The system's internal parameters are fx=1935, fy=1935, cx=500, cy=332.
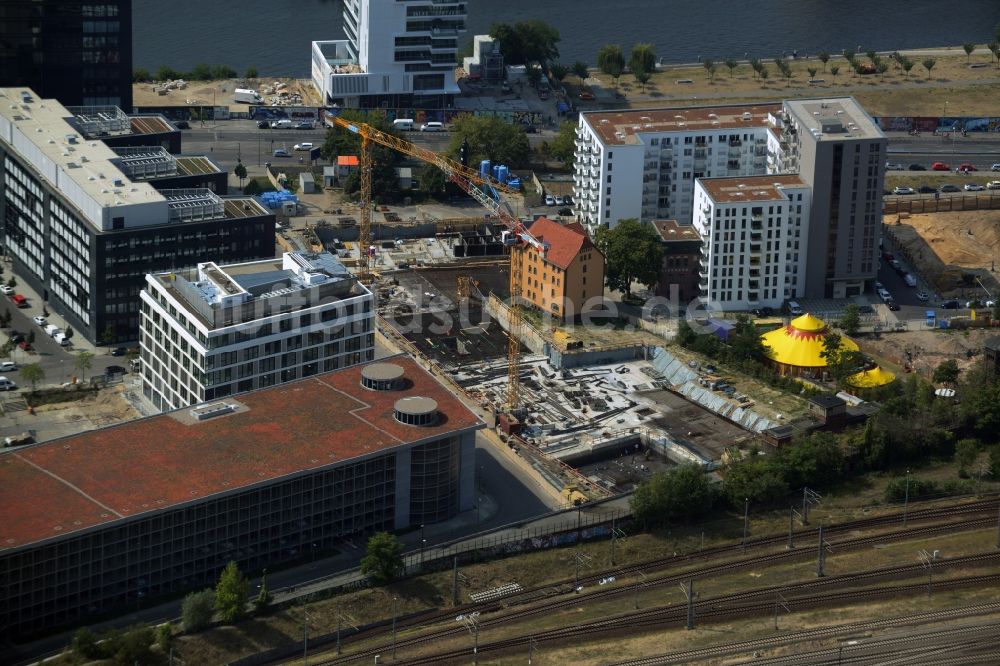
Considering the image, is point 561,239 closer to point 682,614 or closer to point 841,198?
point 841,198

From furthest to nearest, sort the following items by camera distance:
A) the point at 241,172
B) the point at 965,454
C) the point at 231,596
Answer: the point at 241,172
the point at 965,454
the point at 231,596

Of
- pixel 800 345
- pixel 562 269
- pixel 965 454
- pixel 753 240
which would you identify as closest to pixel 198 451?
pixel 562 269

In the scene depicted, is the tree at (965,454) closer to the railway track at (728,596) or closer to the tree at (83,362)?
the railway track at (728,596)

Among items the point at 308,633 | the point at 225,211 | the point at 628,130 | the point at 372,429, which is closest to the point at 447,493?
the point at 372,429

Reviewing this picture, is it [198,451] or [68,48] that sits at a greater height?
[68,48]

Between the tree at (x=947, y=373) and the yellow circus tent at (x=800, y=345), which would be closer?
the tree at (x=947, y=373)

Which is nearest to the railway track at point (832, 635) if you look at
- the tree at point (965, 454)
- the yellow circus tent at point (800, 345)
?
the tree at point (965, 454)

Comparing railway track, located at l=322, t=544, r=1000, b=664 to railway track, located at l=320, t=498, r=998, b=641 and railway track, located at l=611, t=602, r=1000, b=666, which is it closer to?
railway track, located at l=320, t=498, r=998, b=641
